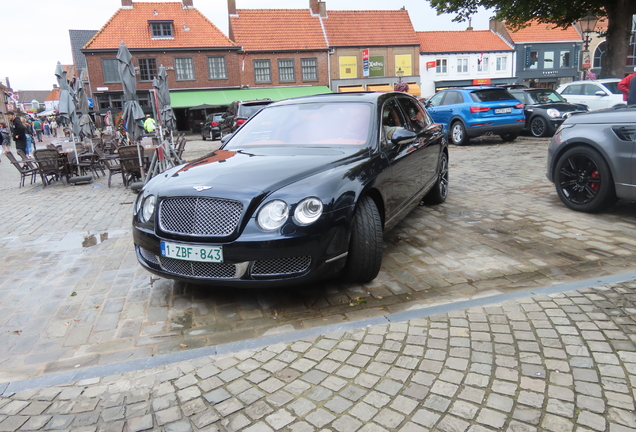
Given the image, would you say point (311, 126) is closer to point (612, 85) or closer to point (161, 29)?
point (612, 85)

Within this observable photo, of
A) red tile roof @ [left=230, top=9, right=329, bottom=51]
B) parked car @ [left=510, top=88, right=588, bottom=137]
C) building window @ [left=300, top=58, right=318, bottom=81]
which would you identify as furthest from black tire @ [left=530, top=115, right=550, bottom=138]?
red tile roof @ [left=230, top=9, right=329, bottom=51]

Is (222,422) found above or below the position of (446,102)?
below

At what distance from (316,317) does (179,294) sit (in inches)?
50.5

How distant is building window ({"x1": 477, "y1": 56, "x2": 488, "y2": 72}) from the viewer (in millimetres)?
44031

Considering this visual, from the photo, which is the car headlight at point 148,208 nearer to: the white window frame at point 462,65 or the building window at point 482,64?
the white window frame at point 462,65

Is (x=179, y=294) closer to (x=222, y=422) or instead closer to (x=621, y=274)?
(x=222, y=422)

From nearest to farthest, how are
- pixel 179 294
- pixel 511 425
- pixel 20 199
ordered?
1. pixel 511 425
2. pixel 179 294
3. pixel 20 199

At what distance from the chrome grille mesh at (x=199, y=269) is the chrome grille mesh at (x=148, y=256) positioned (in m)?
0.13

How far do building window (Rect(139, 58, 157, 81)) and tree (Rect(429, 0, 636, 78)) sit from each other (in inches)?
959

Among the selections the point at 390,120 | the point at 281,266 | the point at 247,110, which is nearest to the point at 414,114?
the point at 390,120

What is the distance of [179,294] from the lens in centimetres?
390

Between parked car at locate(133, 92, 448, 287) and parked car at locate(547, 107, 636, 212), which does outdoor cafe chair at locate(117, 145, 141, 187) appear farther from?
parked car at locate(547, 107, 636, 212)

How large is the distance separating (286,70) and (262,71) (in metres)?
2.08

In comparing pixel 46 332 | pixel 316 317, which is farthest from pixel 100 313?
pixel 316 317
